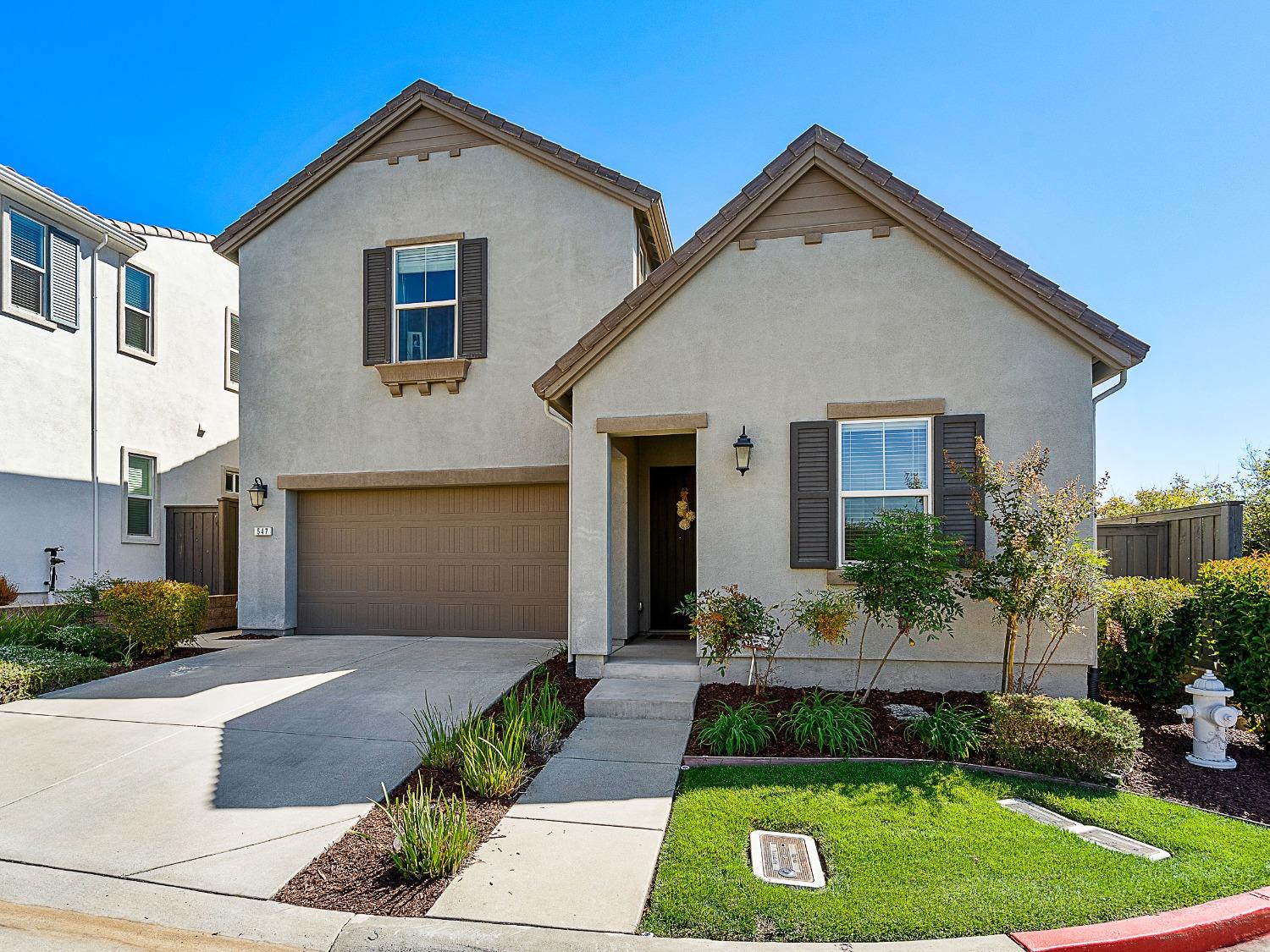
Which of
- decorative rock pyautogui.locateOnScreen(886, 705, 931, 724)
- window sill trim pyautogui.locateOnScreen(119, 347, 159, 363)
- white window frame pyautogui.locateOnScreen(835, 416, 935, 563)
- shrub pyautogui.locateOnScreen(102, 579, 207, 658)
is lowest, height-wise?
decorative rock pyautogui.locateOnScreen(886, 705, 931, 724)

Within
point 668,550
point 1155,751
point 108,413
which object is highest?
point 108,413

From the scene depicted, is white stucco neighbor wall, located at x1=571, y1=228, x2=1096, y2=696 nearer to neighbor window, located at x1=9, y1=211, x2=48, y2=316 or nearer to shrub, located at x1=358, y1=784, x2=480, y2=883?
shrub, located at x1=358, y1=784, x2=480, y2=883

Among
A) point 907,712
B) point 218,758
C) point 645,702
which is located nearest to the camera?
point 218,758

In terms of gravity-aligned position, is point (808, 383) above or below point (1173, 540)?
above

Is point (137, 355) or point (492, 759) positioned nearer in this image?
point (492, 759)

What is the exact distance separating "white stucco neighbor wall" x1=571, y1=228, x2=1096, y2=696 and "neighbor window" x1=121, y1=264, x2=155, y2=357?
401 inches

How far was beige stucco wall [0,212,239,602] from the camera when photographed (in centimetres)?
1171

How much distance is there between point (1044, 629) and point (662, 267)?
5.45 metres

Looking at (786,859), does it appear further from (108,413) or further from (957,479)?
(108,413)

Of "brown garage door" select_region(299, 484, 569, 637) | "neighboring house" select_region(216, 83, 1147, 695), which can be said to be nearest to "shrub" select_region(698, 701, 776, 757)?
"neighboring house" select_region(216, 83, 1147, 695)

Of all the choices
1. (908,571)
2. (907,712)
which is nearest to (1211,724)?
(907,712)

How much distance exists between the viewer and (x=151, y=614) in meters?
9.72

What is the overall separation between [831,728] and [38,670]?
8350 mm

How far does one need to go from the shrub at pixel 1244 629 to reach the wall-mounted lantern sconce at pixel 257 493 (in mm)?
12027
